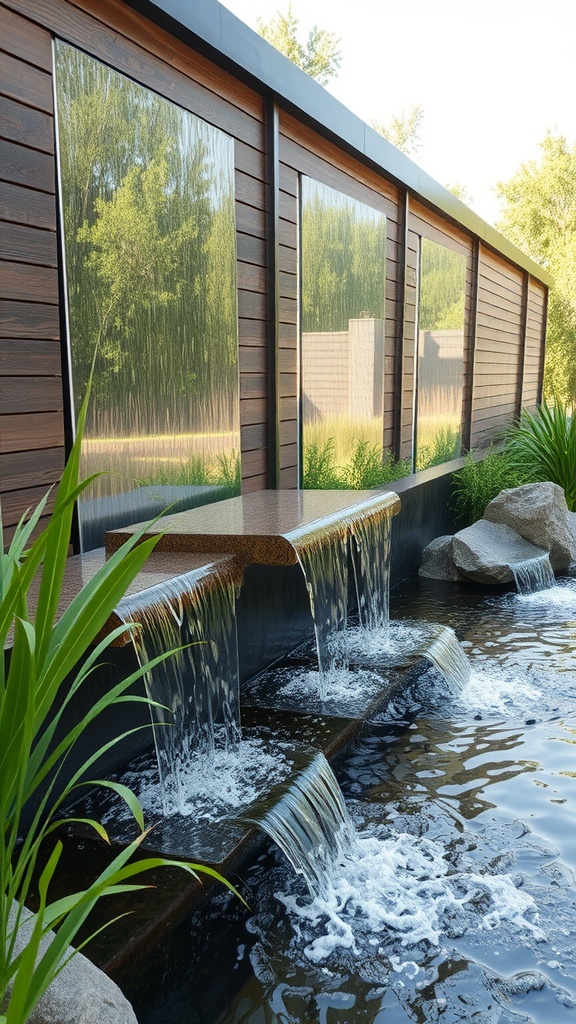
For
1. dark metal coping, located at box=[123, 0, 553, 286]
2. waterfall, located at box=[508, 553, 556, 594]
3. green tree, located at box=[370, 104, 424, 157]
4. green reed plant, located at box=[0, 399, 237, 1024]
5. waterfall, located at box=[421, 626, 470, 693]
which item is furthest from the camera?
green tree, located at box=[370, 104, 424, 157]

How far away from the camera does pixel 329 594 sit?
4.93m

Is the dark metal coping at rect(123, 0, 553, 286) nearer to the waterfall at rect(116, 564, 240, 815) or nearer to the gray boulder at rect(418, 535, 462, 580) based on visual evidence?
the waterfall at rect(116, 564, 240, 815)

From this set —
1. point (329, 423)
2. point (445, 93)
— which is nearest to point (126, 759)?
point (329, 423)

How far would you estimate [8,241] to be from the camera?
3406 mm

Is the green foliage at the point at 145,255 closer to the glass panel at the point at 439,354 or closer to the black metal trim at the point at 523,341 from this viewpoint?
the glass panel at the point at 439,354

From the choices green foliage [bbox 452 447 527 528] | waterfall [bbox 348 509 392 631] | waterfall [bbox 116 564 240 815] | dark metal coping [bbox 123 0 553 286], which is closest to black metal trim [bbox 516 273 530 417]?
green foliage [bbox 452 447 527 528]

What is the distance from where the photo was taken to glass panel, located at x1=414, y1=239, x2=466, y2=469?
9711 millimetres

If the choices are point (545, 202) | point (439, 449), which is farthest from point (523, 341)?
point (545, 202)

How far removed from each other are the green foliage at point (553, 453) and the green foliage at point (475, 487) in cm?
40

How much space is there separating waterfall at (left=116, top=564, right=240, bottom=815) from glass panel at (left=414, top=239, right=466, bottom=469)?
20.3ft

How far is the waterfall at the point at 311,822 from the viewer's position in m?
2.94

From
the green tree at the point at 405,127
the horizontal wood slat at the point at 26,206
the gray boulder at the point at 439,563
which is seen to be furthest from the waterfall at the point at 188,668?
the green tree at the point at 405,127

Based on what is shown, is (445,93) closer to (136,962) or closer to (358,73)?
(358,73)

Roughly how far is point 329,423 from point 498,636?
2.19 metres
